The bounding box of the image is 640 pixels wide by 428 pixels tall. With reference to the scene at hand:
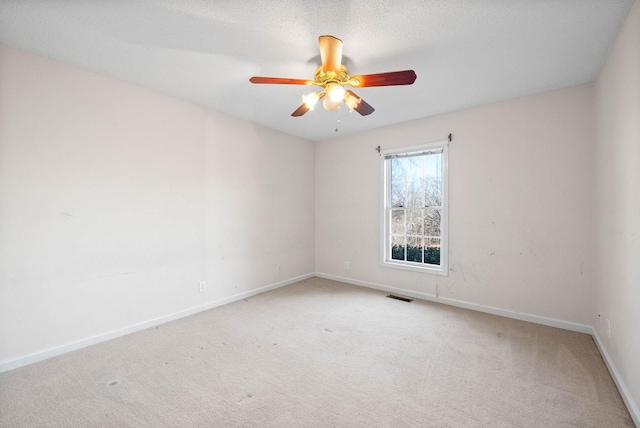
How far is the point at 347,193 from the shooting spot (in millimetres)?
4637

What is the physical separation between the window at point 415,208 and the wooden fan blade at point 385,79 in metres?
2.03

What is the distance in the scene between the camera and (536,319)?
3006mm

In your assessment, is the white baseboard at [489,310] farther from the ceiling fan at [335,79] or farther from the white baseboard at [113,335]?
the ceiling fan at [335,79]

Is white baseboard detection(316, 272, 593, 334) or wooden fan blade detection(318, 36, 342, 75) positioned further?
white baseboard detection(316, 272, 593, 334)

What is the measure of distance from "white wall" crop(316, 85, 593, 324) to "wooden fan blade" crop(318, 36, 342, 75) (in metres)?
2.23

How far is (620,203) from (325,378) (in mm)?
2491

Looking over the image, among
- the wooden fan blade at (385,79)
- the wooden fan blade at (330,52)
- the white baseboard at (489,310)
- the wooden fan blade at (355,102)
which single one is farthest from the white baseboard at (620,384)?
the wooden fan blade at (330,52)

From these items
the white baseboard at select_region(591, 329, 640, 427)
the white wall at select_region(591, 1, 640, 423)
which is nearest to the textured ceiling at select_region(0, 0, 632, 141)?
the white wall at select_region(591, 1, 640, 423)

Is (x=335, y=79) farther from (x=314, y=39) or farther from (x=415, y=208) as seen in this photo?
(x=415, y=208)

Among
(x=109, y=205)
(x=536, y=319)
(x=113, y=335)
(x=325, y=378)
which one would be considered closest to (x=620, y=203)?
(x=536, y=319)

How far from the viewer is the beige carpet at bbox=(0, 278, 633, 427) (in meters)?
1.68

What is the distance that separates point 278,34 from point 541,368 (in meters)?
3.22

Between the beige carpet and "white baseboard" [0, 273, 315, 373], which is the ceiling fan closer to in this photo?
the beige carpet

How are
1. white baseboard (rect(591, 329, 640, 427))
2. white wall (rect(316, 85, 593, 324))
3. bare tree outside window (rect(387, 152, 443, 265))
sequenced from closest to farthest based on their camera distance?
white baseboard (rect(591, 329, 640, 427)) → white wall (rect(316, 85, 593, 324)) → bare tree outside window (rect(387, 152, 443, 265))
